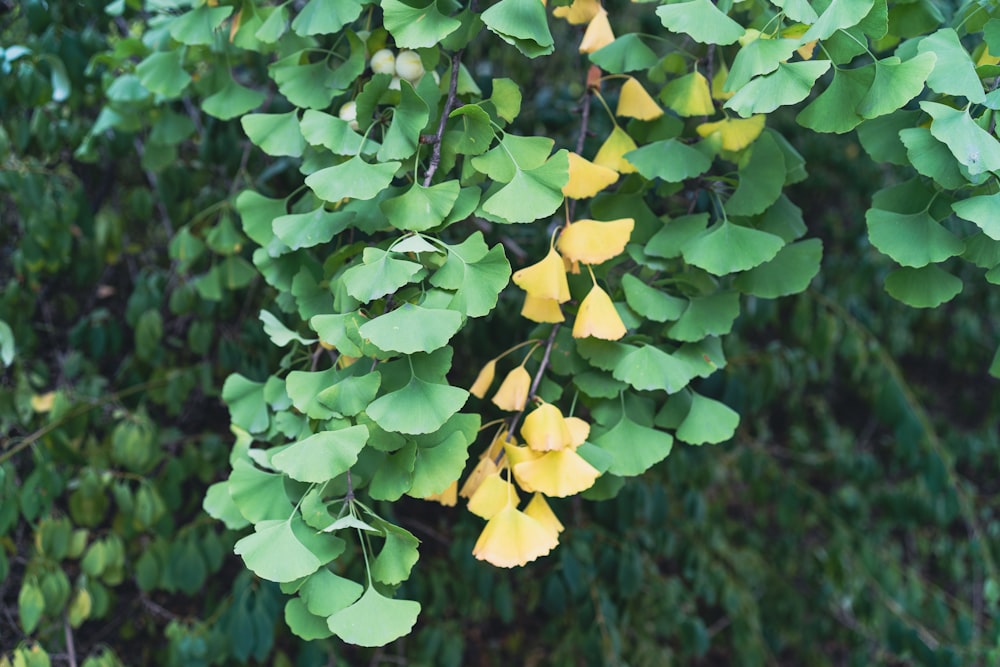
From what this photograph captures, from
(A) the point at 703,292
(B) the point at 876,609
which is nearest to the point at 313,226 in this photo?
(A) the point at 703,292

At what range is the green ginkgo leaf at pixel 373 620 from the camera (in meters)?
0.64

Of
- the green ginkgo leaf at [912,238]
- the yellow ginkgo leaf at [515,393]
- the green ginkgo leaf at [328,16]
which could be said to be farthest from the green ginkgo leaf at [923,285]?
the green ginkgo leaf at [328,16]

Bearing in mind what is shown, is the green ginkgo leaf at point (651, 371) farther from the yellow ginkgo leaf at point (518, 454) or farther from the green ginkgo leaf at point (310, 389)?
the green ginkgo leaf at point (310, 389)

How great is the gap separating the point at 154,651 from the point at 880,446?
2.45 metres

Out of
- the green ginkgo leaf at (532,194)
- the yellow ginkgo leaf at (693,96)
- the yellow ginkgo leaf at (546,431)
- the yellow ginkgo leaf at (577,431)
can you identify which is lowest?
the yellow ginkgo leaf at (577,431)

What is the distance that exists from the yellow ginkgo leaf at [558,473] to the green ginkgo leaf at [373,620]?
148mm

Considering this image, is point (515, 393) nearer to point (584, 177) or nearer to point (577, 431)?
point (577, 431)

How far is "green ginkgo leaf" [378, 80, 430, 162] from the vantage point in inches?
28.6

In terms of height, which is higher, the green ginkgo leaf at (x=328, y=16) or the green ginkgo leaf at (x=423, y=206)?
the green ginkgo leaf at (x=328, y=16)

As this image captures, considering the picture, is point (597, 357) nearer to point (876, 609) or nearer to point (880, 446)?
point (876, 609)

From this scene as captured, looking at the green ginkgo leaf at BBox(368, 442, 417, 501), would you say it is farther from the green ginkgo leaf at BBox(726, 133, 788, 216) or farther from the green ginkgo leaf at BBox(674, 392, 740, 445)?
the green ginkgo leaf at BBox(726, 133, 788, 216)

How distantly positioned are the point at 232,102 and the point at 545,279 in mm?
455

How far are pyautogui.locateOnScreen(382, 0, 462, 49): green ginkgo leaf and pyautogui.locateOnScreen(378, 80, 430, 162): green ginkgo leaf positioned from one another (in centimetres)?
5

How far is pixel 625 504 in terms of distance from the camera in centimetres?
136
